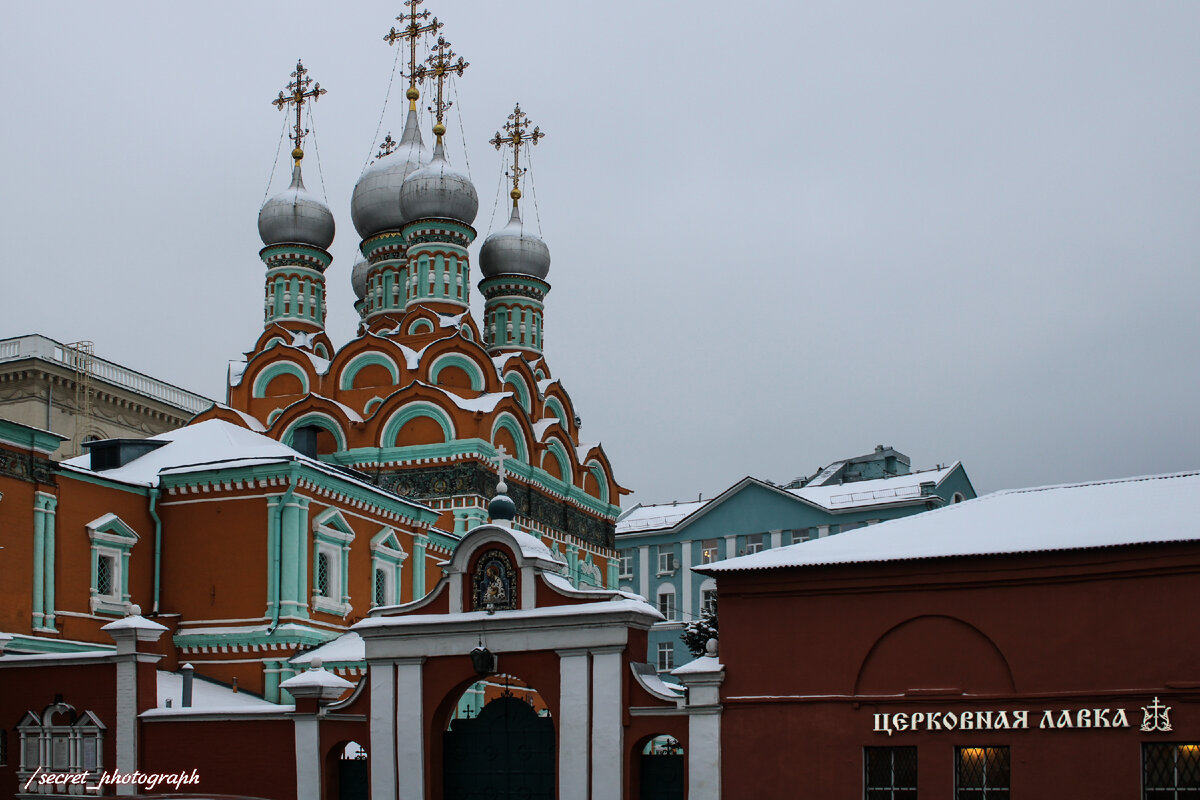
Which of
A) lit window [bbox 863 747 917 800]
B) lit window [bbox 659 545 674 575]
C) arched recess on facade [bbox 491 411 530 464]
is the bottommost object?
lit window [bbox 863 747 917 800]

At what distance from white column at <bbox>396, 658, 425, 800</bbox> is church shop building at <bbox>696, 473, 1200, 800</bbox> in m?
3.31

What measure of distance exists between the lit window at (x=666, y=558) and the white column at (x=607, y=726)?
98.8 feet

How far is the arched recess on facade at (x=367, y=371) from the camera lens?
3447cm

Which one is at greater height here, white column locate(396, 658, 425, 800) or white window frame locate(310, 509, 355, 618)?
white window frame locate(310, 509, 355, 618)

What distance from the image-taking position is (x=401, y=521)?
87.2 ft

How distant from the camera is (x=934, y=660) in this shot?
13828 millimetres

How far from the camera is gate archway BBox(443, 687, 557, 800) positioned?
1556cm

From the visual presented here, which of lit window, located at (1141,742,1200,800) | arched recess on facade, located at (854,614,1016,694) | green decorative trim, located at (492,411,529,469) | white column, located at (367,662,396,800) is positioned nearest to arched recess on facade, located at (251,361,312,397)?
green decorative trim, located at (492,411,529,469)

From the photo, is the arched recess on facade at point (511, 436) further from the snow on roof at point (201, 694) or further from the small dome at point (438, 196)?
the snow on roof at point (201, 694)

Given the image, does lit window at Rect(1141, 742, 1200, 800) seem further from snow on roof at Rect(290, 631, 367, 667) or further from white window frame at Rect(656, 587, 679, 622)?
white window frame at Rect(656, 587, 679, 622)

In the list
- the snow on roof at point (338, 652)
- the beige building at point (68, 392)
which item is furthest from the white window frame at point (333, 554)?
the beige building at point (68, 392)

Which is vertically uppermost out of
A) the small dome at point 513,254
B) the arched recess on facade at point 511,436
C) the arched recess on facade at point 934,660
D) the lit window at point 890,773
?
the small dome at point 513,254

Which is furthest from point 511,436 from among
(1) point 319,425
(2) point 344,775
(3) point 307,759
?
(3) point 307,759

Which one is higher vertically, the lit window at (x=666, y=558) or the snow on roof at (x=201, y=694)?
the lit window at (x=666, y=558)
